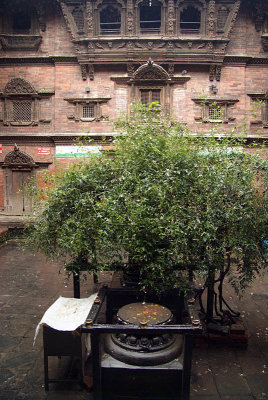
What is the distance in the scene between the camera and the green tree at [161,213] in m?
4.96

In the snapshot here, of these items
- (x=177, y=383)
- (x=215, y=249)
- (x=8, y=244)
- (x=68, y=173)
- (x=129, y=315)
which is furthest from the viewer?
(x=8, y=244)

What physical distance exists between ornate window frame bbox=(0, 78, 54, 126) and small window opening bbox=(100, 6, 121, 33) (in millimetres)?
4035

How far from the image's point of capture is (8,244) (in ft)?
48.4

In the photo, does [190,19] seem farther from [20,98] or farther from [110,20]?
[20,98]

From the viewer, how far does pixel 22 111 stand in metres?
16.0

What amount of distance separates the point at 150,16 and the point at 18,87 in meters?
7.35

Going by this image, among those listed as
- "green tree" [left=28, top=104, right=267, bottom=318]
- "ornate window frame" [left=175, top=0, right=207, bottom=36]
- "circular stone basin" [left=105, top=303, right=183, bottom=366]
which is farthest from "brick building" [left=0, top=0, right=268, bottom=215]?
"circular stone basin" [left=105, top=303, right=183, bottom=366]

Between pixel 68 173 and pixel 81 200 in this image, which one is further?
pixel 68 173

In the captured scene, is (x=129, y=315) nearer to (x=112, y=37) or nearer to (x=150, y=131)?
(x=150, y=131)

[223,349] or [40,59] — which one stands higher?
[40,59]

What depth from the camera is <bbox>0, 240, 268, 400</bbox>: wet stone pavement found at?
16.4 ft

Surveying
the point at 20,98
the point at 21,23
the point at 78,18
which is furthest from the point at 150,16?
the point at 20,98

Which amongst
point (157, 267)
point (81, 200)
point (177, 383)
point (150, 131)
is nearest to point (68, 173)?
point (81, 200)

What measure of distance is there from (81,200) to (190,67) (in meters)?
12.2
